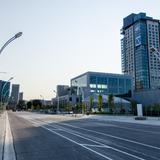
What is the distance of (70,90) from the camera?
607 ft

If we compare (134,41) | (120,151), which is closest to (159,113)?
(120,151)

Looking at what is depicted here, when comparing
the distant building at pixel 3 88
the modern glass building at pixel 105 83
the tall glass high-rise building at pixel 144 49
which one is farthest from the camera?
the tall glass high-rise building at pixel 144 49

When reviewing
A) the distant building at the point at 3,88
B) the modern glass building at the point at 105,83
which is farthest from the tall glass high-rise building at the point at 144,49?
the distant building at the point at 3,88

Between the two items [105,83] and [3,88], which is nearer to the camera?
[3,88]

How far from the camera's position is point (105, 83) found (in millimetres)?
165375

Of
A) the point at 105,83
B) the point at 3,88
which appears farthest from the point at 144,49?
the point at 3,88

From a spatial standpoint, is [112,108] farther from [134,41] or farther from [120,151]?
[134,41]

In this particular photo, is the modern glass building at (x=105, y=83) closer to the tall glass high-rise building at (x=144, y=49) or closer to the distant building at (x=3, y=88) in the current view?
the tall glass high-rise building at (x=144, y=49)

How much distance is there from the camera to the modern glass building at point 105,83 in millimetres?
161875

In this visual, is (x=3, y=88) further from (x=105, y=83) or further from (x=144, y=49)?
(x=144, y=49)

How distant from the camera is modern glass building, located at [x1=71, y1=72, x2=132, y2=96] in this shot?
16188cm

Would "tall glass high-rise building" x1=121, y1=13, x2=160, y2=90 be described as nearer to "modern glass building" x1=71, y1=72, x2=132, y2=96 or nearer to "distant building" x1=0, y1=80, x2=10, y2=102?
"modern glass building" x1=71, y1=72, x2=132, y2=96

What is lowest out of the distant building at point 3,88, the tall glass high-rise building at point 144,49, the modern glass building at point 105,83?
the distant building at point 3,88

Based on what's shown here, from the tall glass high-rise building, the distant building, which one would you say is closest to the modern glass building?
the tall glass high-rise building
